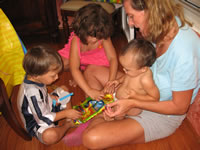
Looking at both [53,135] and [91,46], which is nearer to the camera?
[53,135]

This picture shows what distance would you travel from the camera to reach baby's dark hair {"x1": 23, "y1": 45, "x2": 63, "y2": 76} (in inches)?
37.3

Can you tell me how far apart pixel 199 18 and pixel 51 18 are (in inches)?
64.1

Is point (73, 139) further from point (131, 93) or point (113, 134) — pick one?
point (131, 93)

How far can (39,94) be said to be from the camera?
971 mm

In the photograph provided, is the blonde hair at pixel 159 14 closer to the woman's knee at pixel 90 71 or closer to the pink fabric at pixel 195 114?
the pink fabric at pixel 195 114

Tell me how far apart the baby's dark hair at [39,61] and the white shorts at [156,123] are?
0.56 m

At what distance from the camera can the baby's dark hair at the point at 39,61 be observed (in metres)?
0.95

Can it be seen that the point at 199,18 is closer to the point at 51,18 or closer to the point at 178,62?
the point at 178,62

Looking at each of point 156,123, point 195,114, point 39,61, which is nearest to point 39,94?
point 39,61

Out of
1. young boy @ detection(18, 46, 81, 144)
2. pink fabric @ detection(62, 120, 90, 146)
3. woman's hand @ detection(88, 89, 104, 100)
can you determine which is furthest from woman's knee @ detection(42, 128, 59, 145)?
woman's hand @ detection(88, 89, 104, 100)

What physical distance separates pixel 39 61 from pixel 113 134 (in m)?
0.56

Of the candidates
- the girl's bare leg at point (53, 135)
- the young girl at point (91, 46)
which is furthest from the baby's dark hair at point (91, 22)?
the girl's bare leg at point (53, 135)

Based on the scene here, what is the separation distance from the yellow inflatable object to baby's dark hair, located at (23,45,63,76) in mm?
413

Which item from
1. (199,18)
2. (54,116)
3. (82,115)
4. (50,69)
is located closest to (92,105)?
(82,115)
